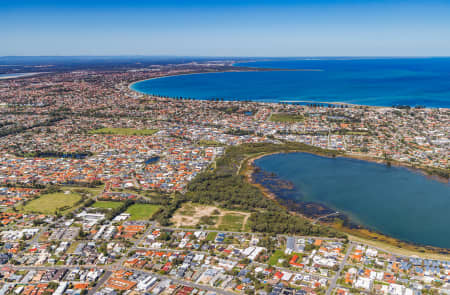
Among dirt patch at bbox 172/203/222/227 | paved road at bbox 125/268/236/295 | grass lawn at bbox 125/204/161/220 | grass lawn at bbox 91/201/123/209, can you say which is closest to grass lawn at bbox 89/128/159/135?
grass lawn at bbox 91/201/123/209

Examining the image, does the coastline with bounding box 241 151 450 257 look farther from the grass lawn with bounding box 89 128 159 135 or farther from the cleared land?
the grass lawn with bounding box 89 128 159 135

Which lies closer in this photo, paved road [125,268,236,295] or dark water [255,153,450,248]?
paved road [125,268,236,295]

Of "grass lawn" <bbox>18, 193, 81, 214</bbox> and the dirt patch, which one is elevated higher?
"grass lawn" <bbox>18, 193, 81, 214</bbox>

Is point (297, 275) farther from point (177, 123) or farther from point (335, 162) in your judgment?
point (177, 123)

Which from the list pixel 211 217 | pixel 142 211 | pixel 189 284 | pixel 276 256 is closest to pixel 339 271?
pixel 276 256

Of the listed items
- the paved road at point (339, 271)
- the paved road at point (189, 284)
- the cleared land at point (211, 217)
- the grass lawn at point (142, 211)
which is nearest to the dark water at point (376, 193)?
the paved road at point (339, 271)

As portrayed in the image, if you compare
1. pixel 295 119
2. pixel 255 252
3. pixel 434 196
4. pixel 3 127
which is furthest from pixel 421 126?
pixel 3 127

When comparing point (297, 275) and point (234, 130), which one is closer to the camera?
point (297, 275)
